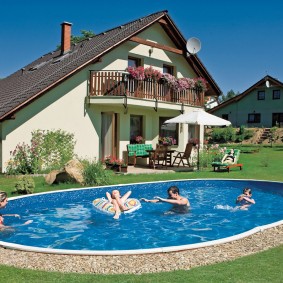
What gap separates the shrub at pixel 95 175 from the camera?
13193 millimetres

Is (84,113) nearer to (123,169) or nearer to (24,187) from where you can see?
(123,169)

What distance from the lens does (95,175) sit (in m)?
13.3

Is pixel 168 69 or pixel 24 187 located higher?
pixel 168 69

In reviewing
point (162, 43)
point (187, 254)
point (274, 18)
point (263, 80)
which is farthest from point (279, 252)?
point (263, 80)

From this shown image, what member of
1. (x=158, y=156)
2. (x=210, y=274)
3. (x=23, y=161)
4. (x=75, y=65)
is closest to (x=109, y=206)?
(x=210, y=274)

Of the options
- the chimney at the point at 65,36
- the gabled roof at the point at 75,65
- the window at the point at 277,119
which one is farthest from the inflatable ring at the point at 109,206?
the window at the point at 277,119

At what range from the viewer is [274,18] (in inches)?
578

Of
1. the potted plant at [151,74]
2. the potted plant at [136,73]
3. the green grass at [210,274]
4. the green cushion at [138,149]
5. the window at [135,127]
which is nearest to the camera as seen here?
the green grass at [210,274]

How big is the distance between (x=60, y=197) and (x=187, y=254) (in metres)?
6.44

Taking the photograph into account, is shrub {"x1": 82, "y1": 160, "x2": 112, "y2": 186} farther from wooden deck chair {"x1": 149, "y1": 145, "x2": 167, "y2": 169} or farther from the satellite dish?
the satellite dish

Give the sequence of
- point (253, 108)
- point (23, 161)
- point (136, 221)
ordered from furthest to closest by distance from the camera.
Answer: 1. point (253, 108)
2. point (23, 161)
3. point (136, 221)

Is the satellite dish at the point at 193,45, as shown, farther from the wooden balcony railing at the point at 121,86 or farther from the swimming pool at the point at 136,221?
the swimming pool at the point at 136,221

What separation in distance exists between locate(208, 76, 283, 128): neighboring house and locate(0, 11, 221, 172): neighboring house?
24.1 meters

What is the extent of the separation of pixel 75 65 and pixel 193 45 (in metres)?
8.45
